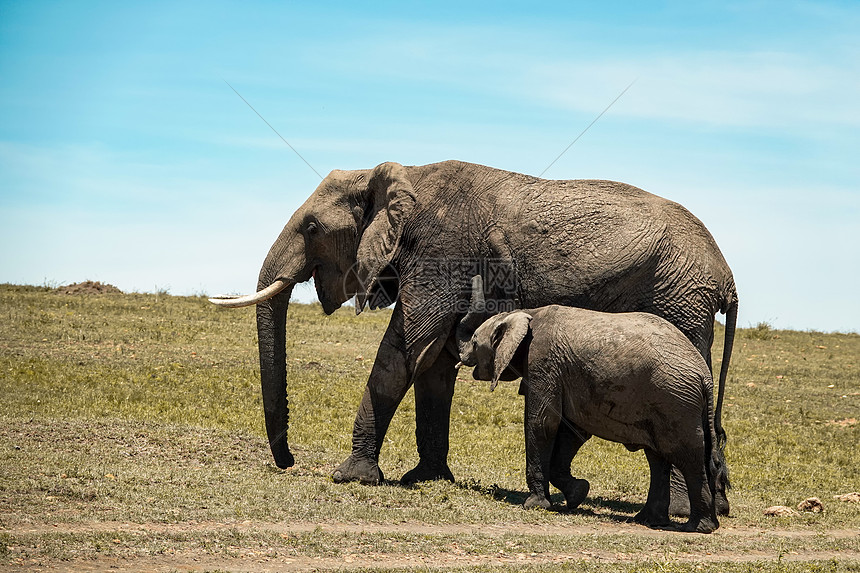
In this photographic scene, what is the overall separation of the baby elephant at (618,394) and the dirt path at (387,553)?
756 mm

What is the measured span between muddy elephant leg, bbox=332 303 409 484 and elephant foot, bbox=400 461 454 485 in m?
0.53

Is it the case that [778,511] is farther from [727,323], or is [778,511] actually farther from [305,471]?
[305,471]

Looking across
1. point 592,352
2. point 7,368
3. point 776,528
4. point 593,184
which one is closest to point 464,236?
point 593,184

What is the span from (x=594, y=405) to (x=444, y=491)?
251 centimetres

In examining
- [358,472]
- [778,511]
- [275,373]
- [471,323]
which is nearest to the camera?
[778,511]

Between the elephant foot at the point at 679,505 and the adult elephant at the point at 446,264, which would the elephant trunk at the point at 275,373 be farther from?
the elephant foot at the point at 679,505

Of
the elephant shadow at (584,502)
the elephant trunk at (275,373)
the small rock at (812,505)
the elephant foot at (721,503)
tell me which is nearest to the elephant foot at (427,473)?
the elephant shadow at (584,502)

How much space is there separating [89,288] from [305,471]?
61.7 ft

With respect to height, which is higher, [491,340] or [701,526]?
[491,340]

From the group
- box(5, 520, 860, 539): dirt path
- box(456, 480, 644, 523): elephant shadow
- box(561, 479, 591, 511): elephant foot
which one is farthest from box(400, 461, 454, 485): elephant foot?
box(5, 520, 860, 539): dirt path

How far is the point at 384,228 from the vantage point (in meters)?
13.1

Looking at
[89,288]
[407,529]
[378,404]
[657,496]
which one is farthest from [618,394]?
[89,288]

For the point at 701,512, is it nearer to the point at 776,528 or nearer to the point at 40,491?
the point at 776,528

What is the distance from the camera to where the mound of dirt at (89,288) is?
3000 centimetres
